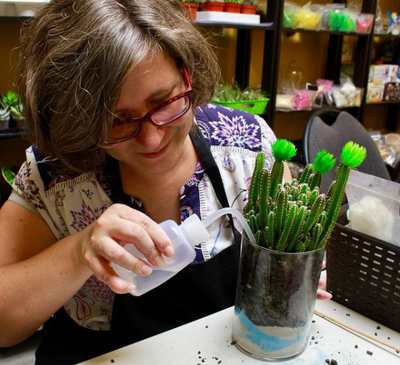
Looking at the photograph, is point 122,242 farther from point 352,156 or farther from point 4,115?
point 4,115

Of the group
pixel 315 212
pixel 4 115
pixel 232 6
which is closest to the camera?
pixel 315 212

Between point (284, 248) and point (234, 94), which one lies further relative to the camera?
point (234, 94)

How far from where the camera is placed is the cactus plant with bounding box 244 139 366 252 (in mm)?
632

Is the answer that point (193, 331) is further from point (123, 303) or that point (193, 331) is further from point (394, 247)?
point (394, 247)

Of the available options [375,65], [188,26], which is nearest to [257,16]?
[375,65]

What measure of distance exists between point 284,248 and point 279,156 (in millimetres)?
144

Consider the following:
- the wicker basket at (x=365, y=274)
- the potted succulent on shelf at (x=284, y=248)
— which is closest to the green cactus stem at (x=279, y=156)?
the potted succulent on shelf at (x=284, y=248)

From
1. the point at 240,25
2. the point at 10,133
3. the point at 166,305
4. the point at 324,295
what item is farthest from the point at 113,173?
the point at 240,25

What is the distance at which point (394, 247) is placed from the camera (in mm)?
760

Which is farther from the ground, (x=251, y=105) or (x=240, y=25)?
(x=240, y=25)

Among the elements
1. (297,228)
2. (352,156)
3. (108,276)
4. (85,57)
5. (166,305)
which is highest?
(85,57)

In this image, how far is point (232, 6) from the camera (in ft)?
6.93

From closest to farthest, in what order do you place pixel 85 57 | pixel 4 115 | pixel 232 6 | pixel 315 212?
pixel 315 212 < pixel 85 57 < pixel 4 115 < pixel 232 6

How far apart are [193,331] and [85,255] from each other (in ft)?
0.85
